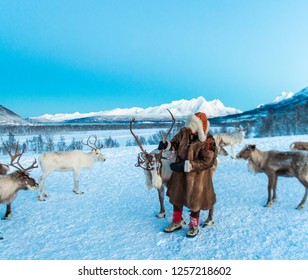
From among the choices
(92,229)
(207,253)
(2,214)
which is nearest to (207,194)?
(207,253)

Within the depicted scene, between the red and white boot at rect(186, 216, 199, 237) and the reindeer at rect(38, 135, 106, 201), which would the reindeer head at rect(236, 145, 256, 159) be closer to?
the red and white boot at rect(186, 216, 199, 237)

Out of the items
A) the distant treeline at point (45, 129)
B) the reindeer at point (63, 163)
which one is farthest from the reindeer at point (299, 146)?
the distant treeline at point (45, 129)

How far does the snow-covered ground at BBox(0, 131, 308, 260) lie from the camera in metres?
3.70

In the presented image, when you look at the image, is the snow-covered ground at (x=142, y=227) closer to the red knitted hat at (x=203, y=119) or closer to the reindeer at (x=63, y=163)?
the reindeer at (x=63, y=163)

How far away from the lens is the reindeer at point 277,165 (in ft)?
17.2

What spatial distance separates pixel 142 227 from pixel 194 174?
1524 millimetres

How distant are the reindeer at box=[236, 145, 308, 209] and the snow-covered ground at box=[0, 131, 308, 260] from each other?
48 cm

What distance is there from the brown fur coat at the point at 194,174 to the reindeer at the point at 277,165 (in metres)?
2.23

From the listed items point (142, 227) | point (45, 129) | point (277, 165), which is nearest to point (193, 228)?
point (142, 227)

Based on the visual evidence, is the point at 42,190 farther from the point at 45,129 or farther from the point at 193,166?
the point at 45,129

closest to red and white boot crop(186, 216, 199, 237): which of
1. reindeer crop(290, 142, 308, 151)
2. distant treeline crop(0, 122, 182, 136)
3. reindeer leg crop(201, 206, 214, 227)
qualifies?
reindeer leg crop(201, 206, 214, 227)

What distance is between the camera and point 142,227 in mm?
4645
